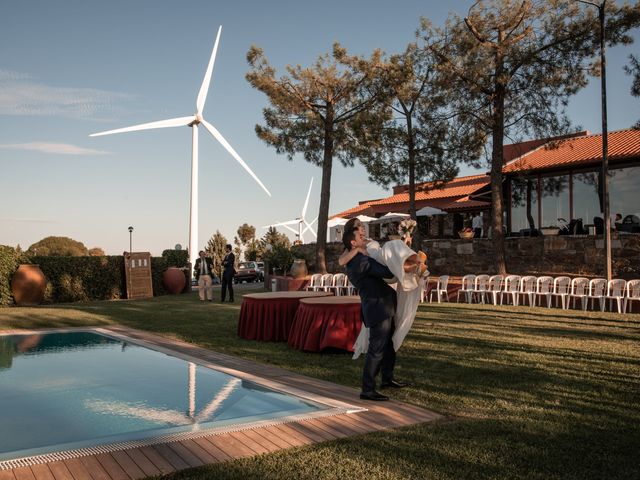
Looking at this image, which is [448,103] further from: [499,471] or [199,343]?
[499,471]

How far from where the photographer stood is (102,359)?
9305 millimetres

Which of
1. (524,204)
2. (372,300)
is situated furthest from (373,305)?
(524,204)

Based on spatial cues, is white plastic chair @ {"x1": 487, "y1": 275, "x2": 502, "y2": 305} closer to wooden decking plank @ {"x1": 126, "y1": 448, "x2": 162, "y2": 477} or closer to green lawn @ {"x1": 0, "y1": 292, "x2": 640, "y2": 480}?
green lawn @ {"x1": 0, "y1": 292, "x2": 640, "y2": 480}

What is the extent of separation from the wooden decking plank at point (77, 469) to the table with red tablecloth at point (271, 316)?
597 centimetres

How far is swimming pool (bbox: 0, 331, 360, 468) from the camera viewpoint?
191 inches

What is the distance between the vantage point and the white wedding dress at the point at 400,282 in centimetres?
567

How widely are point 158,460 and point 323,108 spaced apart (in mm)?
22623

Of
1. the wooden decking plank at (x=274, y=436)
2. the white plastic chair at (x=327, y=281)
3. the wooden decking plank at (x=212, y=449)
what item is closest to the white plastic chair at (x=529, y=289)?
the white plastic chair at (x=327, y=281)

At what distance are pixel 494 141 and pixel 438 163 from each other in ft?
12.3

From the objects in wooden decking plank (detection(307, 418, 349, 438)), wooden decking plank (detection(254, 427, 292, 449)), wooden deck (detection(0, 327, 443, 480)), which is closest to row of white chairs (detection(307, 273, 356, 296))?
wooden deck (detection(0, 327, 443, 480))

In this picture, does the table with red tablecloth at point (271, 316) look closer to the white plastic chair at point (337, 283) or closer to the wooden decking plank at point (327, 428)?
the wooden decking plank at point (327, 428)

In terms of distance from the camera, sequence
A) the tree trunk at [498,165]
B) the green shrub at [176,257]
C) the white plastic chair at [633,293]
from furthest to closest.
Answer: the green shrub at [176,257]
the tree trunk at [498,165]
the white plastic chair at [633,293]

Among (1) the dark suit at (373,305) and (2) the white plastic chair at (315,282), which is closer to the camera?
(1) the dark suit at (373,305)

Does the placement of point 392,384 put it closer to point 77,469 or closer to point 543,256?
point 77,469
